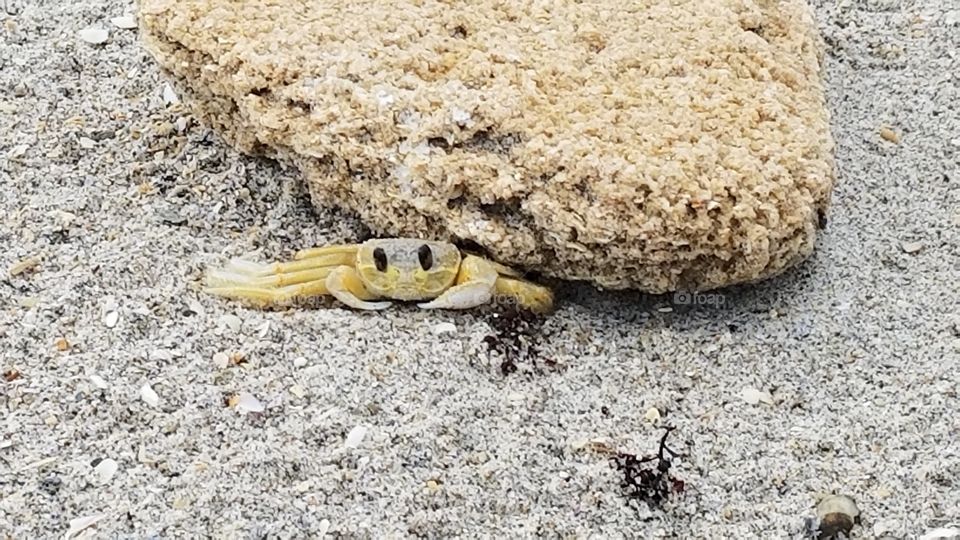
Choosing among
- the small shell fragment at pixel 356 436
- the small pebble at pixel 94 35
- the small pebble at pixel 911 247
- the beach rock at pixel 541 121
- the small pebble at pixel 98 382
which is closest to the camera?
the small shell fragment at pixel 356 436

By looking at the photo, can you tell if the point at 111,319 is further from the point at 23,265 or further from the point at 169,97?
the point at 169,97

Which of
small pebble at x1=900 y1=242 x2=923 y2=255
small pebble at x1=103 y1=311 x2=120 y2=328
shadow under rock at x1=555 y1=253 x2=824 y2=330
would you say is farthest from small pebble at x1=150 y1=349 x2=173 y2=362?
small pebble at x1=900 y1=242 x2=923 y2=255

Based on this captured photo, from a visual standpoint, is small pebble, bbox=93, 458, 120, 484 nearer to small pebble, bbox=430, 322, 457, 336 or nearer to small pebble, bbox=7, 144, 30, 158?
small pebble, bbox=430, 322, 457, 336

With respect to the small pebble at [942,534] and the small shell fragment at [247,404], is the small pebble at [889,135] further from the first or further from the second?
the small shell fragment at [247,404]

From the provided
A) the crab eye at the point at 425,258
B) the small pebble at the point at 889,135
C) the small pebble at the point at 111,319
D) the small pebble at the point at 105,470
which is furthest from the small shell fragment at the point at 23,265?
the small pebble at the point at 889,135

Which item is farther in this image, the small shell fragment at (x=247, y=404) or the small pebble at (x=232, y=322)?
the small pebble at (x=232, y=322)

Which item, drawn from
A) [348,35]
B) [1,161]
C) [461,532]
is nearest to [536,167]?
[348,35]
